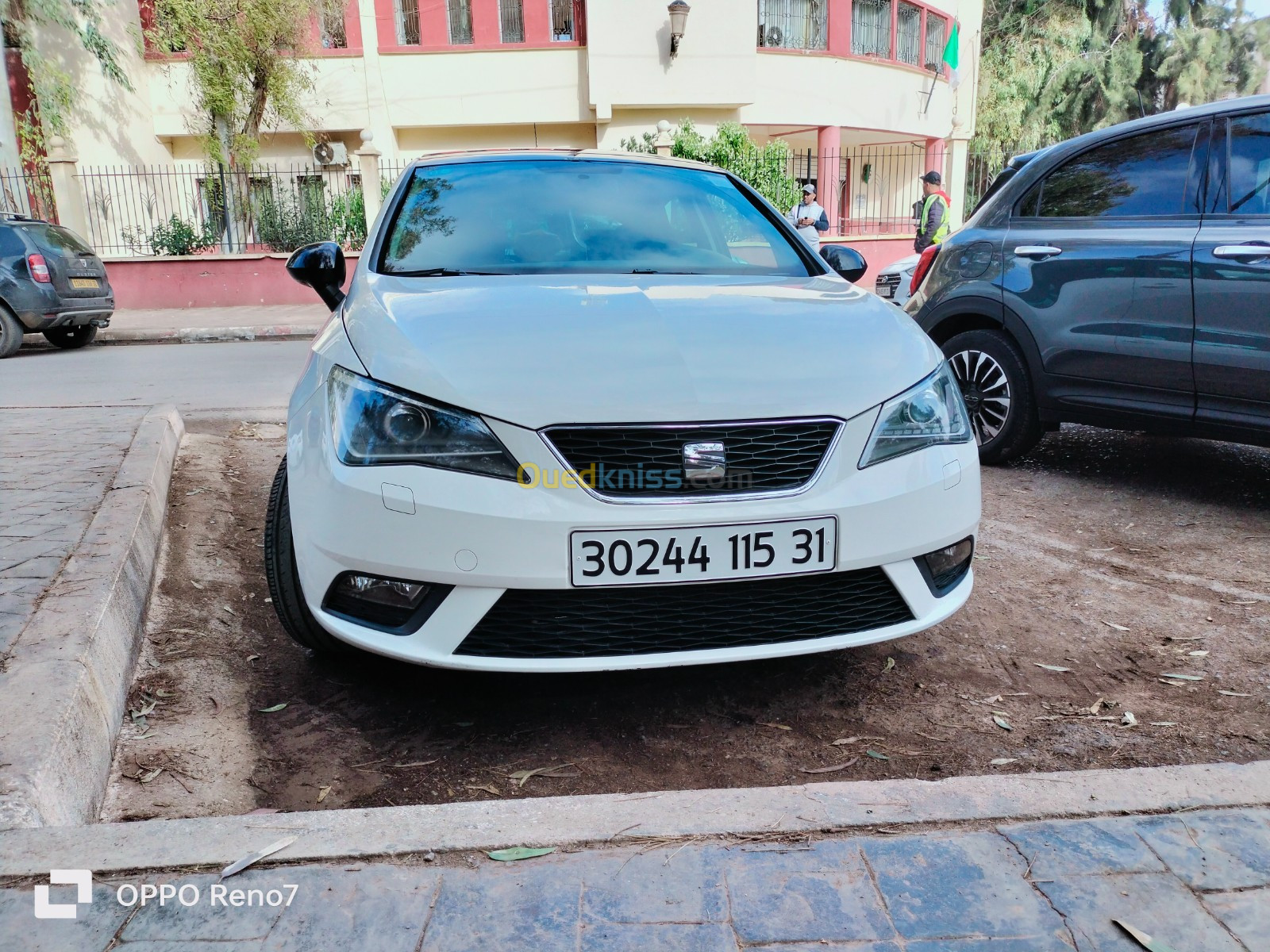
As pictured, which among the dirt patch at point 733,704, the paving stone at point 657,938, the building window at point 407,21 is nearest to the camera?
the paving stone at point 657,938

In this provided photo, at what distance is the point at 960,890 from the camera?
5.42ft

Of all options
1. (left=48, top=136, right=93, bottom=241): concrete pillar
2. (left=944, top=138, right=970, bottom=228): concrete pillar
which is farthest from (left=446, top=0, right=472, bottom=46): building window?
(left=944, top=138, right=970, bottom=228): concrete pillar

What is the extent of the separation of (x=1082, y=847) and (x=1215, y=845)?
0.24m

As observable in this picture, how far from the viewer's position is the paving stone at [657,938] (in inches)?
60.3

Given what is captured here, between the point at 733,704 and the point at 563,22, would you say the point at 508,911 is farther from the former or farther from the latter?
the point at 563,22

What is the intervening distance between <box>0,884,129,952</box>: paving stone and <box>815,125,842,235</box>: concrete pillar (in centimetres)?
2017

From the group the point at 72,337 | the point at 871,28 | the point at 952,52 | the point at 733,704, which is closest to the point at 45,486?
the point at 733,704

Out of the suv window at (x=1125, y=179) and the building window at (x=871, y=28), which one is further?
the building window at (x=871, y=28)

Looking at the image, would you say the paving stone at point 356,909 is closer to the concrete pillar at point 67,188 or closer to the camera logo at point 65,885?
the camera logo at point 65,885

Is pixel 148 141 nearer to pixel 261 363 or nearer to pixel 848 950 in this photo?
pixel 261 363

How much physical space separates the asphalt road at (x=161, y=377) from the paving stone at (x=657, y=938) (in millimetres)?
5698

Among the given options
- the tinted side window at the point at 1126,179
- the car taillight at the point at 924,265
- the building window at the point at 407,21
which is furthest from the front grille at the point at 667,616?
the building window at the point at 407,21

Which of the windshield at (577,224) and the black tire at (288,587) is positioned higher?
the windshield at (577,224)

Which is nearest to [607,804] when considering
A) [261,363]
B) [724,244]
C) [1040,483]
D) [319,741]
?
[319,741]
